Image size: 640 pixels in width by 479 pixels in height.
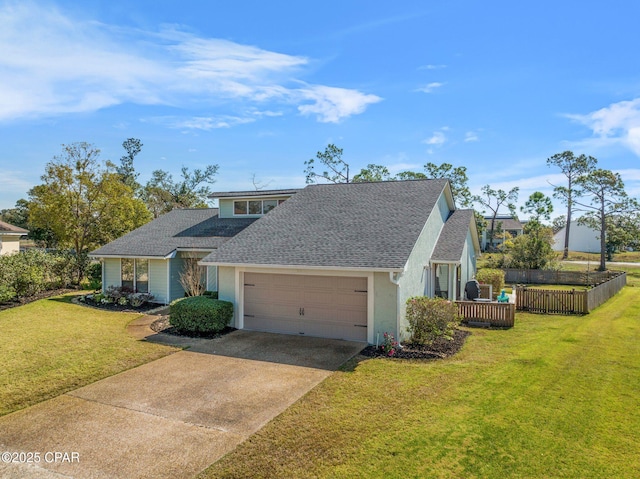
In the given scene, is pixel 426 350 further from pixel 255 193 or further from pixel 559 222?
pixel 559 222

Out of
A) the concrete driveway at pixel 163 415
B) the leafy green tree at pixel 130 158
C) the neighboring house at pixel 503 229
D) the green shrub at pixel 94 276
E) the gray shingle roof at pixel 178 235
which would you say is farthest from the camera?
the neighboring house at pixel 503 229

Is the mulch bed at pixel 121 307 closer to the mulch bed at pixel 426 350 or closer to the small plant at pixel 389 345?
the mulch bed at pixel 426 350

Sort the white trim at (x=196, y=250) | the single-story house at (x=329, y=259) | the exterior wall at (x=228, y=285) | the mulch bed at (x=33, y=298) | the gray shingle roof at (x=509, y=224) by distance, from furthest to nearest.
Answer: the gray shingle roof at (x=509, y=224)
the white trim at (x=196, y=250)
the mulch bed at (x=33, y=298)
the exterior wall at (x=228, y=285)
the single-story house at (x=329, y=259)

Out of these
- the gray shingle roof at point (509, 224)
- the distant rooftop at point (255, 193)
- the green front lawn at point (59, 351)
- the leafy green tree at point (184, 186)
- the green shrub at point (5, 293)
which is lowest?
the green front lawn at point (59, 351)

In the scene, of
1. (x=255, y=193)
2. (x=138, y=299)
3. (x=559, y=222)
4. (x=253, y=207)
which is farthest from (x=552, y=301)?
(x=559, y=222)

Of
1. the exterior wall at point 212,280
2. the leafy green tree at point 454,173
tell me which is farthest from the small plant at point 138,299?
the leafy green tree at point 454,173

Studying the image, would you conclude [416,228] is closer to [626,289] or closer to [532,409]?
[532,409]

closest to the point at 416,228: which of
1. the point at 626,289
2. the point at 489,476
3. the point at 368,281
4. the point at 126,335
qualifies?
the point at 368,281

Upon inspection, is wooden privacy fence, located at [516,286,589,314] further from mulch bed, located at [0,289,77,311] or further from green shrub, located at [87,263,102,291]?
mulch bed, located at [0,289,77,311]

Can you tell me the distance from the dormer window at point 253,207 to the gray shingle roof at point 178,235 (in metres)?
0.47

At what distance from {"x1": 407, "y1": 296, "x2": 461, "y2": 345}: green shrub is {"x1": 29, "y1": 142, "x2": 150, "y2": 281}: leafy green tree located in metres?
20.7

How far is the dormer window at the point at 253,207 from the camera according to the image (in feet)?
70.8

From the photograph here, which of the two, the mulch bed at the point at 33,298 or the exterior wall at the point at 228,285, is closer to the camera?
the exterior wall at the point at 228,285

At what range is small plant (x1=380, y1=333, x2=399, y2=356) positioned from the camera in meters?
10.7
